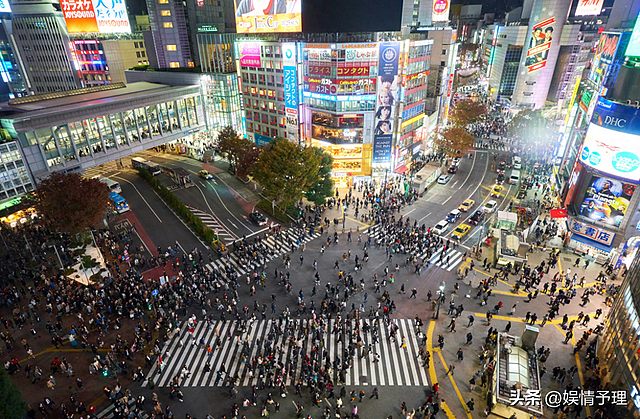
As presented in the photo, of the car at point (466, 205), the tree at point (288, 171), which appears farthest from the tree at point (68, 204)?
the car at point (466, 205)

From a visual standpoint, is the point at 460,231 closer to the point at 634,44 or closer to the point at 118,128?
the point at 634,44

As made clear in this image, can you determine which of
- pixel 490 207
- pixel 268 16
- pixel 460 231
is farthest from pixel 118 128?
pixel 490 207

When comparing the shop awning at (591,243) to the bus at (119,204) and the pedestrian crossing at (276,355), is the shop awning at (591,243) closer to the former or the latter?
the pedestrian crossing at (276,355)

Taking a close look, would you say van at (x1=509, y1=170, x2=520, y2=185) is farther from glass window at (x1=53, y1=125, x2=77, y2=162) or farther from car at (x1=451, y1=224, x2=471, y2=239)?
glass window at (x1=53, y1=125, x2=77, y2=162)

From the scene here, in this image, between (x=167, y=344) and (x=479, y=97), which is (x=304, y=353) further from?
(x=479, y=97)

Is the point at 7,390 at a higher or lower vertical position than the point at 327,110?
lower

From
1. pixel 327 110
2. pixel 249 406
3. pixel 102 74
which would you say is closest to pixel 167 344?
pixel 249 406
